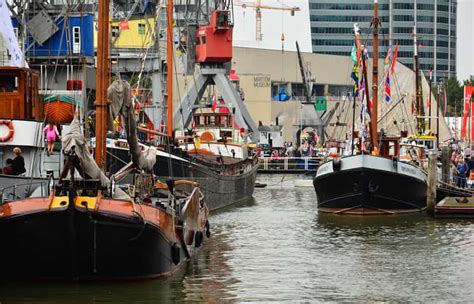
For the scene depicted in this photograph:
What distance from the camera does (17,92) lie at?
30906 mm

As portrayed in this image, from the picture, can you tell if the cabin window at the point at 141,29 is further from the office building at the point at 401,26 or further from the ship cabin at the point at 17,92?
the office building at the point at 401,26

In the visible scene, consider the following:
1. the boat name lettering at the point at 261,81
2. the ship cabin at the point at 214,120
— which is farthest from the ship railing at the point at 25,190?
the boat name lettering at the point at 261,81

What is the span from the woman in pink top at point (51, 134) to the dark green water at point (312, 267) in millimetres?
4573

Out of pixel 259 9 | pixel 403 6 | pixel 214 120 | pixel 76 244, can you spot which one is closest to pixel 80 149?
pixel 76 244

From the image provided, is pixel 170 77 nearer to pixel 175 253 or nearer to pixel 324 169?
pixel 324 169

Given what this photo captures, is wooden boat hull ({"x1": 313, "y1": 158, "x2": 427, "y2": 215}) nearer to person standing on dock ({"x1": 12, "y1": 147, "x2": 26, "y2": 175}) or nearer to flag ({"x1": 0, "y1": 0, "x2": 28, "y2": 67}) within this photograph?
flag ({"x1": 0, "y1": 0, "x2": 28, "y2": 67})

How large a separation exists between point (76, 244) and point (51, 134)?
7668 millimetres

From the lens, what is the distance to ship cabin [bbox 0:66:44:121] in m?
30.7

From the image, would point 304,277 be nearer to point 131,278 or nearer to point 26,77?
point 131,278

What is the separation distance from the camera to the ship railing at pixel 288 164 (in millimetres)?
76938

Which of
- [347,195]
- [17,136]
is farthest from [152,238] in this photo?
[347,195]

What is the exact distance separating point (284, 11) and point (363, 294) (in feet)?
497

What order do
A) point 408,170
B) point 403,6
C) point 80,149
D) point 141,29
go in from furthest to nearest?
point 403,6, point 141,29, point 408,170, point 80,149

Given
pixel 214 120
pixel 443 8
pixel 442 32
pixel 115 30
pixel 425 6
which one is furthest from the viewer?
pixel 443 8
